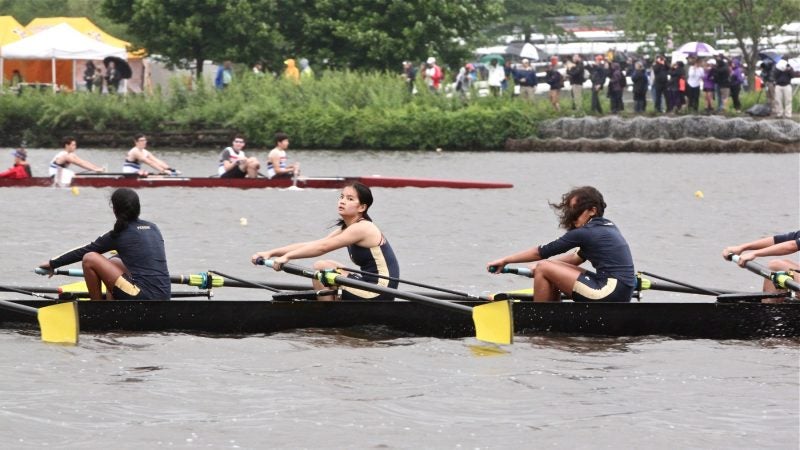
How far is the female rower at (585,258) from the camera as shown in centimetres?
1450

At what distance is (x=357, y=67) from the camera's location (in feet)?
181

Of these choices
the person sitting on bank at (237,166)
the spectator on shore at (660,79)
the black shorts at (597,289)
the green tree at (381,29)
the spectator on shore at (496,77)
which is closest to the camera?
the black shorts at (597,289)

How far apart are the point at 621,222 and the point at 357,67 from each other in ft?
87.8

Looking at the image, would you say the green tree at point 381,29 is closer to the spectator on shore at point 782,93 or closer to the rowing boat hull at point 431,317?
the spectator on shore at point 782,93

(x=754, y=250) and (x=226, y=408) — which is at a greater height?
(x=754, y=250)

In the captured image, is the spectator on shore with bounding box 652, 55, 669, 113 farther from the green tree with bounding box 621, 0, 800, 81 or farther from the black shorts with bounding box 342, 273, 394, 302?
the black shorts with bounding box 342, 273, 394, 302

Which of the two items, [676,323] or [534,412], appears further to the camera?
[676,323]

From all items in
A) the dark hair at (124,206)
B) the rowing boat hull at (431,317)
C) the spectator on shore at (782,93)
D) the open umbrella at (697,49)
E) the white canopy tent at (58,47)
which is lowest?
the rowing boat hull at (431,317)

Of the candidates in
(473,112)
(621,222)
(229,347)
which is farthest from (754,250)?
(473,112)

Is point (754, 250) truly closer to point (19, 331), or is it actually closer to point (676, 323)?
point (676, 323)

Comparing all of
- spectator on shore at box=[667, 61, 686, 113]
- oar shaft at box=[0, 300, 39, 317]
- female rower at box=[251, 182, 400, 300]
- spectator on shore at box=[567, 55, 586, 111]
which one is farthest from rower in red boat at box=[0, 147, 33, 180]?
spectator on shore at box=[667, 61, 686, 113]

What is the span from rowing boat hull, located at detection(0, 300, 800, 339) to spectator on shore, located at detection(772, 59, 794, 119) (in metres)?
32.3

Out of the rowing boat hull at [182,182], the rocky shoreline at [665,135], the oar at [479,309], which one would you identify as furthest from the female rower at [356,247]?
the rocky shoreline at [665,135]

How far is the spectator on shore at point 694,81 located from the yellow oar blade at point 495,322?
34.2m
